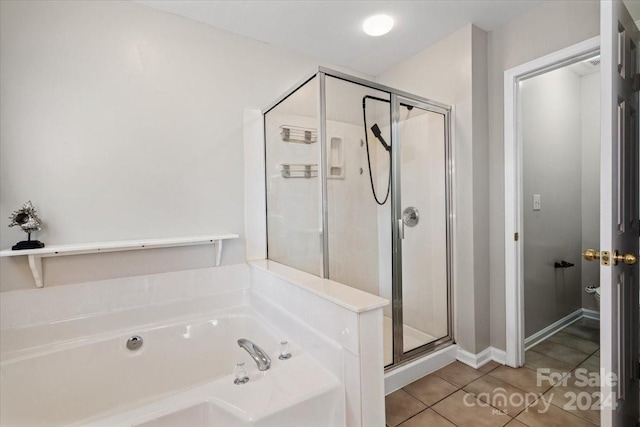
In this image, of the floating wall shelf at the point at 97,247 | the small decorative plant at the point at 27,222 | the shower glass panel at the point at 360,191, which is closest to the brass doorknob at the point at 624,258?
the shower glass panel at the point at 360,191

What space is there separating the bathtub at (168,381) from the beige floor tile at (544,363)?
1.69 meters

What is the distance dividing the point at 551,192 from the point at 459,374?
1.76 meters

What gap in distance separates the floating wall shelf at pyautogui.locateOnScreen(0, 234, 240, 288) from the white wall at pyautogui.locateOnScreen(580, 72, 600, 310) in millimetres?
3382

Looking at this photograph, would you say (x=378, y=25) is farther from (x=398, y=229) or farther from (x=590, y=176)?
(x=590, y=176)

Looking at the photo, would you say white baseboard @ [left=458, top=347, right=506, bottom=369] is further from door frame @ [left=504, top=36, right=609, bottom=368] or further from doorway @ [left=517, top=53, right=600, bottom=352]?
doorway @ [left=517, top=53, right=600, bottom=352]

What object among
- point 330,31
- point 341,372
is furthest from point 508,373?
point 330,31

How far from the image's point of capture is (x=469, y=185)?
2158 millimetres

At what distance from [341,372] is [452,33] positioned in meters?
2.40

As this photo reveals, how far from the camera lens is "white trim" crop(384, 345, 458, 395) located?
1871 millimetres

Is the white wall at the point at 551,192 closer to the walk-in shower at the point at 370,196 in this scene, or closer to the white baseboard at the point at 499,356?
the white baseboard at the point at 499,356

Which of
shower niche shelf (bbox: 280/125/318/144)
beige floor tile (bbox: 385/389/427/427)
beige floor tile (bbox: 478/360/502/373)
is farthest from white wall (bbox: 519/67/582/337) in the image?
shower niche shelf (bbox: 280/125/318/144)

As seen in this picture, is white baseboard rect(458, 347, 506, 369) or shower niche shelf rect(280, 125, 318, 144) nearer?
shower niche shelf rect(280, 125, 318, 144)

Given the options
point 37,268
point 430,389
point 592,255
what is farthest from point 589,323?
point 37,268

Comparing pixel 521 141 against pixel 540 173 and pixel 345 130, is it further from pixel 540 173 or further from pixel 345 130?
pixel 345 130
